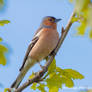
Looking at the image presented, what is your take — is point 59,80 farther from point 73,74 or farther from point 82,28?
point 82,28

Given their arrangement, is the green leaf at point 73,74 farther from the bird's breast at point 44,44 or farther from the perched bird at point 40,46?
the bird's breast at point 44,44

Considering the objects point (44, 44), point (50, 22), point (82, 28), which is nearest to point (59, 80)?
point (82, 28)

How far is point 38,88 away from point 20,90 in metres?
0.47

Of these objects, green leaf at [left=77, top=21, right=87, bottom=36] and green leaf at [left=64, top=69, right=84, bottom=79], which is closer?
green leaf at [left=77, top=21, right=87, bottom=36]

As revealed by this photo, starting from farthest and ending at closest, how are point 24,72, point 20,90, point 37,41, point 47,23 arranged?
Answer: point 47,23, point 37,41, point 24,72, point 20,90

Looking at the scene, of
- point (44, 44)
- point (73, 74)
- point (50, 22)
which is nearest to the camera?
point (73, 74)

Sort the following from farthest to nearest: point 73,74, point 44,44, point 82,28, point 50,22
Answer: point 50,22
point 44,44
point 73,74
point 82,28

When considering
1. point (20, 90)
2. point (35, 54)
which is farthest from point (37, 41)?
point (20, 90)

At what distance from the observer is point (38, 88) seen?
8.43 ft

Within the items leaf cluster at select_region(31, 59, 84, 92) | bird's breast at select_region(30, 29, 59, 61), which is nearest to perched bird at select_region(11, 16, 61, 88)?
bird's breast at select_region(30, 29, 59, 61)

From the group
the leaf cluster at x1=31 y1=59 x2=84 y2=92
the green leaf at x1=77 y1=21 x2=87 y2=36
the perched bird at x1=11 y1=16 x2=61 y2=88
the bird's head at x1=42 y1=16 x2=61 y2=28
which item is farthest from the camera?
the bird's head at x1=42 y1=16 x2=61 y2=28

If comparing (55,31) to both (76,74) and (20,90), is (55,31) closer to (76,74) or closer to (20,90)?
(76,74)

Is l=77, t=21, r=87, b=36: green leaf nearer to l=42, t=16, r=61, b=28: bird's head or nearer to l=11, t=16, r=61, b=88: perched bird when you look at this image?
l=11, t=16, r=61, b=88: perched bird

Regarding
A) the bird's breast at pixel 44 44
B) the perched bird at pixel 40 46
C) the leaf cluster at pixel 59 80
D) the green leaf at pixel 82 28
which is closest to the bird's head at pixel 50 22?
the perched bird at pixel 40 46
